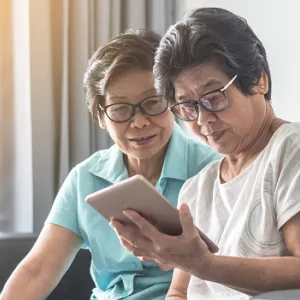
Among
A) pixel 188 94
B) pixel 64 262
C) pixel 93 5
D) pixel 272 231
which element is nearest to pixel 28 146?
pixel 93 5

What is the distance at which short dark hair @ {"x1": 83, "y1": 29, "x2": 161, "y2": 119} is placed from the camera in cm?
166

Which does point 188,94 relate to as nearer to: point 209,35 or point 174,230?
point 209,35

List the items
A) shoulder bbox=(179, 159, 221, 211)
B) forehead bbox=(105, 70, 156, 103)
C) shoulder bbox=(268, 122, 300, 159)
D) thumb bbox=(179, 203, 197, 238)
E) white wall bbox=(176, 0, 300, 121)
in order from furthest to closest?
white wall bbox=(176, 0, 300, 121), forehead bbox=(105, 70, 156, 103), shoulder bbox=(179, 159, 221, 211), shoulder bbox=(268, 122, 300, 159), thumb bbox=(179, 203, 197, 238)

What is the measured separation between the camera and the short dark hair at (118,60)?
166 centimetres

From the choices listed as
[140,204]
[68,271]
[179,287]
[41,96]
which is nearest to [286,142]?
[140,204]

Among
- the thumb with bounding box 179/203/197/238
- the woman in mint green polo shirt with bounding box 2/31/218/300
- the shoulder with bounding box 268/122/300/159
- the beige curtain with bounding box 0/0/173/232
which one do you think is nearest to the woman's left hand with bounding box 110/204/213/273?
the thumb with bounding box 179/203/197/238

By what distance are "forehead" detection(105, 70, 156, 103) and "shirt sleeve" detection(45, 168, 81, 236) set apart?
332mm

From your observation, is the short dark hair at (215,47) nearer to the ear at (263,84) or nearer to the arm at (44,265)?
the ear at (263,84)

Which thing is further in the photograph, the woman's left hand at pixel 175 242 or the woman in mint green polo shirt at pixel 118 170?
the woman in mint green polo shirt at pixel 118 170

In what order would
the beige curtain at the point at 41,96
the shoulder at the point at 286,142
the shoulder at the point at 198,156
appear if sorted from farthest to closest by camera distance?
the beige curtain at the point at 41,96 < the shoulder at the point at 198,156 < the shoulder at the point at 286,142

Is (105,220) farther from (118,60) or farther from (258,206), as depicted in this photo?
(258,206)

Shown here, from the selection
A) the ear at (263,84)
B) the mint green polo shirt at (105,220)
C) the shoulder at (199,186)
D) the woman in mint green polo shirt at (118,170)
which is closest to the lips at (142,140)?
the woman in mint green polo shirt at (118,170)

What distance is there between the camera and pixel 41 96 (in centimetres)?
250

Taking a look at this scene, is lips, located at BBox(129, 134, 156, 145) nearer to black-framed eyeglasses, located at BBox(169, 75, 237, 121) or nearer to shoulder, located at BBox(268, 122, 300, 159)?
black-framed eyeglasses, located at BBox(169, 75, 237, 121)
